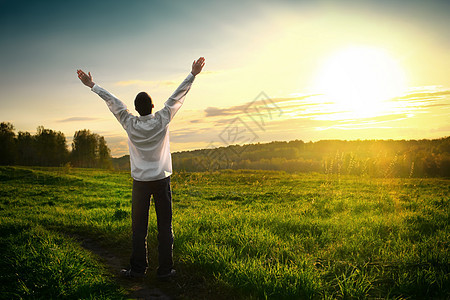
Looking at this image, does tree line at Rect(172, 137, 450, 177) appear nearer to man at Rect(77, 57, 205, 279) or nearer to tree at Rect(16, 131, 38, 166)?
man at Rect(77, 57, 205, 279)

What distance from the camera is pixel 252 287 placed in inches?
162

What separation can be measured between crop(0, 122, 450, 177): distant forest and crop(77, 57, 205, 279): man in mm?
8236

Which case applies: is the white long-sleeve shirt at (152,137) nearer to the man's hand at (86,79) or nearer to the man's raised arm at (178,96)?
the man's raised arm at (178,96)

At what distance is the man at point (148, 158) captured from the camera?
15.2 ft

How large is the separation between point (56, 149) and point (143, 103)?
83.3 m

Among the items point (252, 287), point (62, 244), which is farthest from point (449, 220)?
point (62, 244)

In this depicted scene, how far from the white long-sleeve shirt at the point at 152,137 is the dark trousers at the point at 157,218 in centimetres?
19

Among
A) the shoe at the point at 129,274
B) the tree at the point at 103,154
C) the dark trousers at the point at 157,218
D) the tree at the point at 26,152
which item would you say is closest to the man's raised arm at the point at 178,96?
the dark trousers at the point at 157,218

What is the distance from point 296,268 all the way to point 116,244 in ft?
14.0

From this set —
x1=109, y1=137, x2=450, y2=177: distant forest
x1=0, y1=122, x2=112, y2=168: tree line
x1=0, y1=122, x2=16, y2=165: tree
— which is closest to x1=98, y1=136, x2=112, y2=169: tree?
x1=0, y1=122, x2=112, y2=168: tree line

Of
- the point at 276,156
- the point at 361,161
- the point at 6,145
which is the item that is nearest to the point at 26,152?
the point at 6,145

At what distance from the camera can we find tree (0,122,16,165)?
62188 mm

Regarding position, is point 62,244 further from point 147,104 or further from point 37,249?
point 147,104

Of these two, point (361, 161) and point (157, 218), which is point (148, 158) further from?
point (361, 161)
